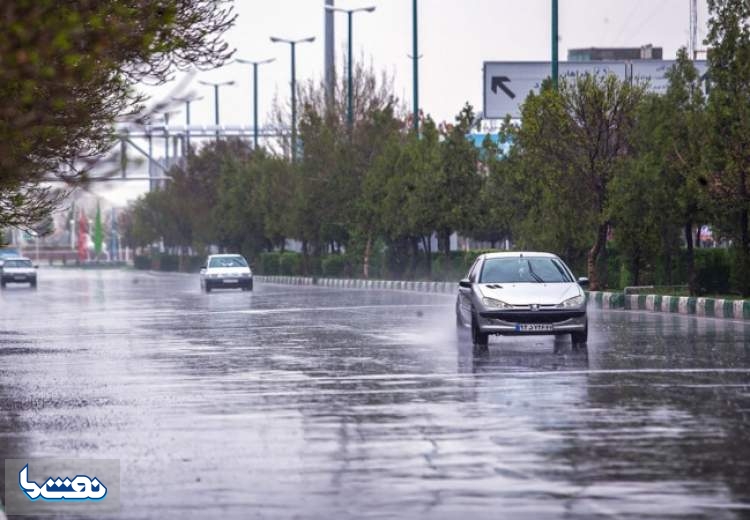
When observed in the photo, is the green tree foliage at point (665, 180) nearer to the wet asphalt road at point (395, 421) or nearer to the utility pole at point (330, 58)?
the wet asphalt road at point (395, 421)

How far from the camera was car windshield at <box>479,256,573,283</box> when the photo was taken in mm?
25328

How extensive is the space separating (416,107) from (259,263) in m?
28.7

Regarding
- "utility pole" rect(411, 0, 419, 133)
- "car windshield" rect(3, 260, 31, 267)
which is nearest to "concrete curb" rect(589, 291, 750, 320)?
"utility pole" rect(411, 0, 419, 133)

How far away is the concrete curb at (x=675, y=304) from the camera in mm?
33906

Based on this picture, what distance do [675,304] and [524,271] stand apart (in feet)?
40.5

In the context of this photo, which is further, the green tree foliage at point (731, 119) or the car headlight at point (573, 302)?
the green tree foliage at point (731, 119)

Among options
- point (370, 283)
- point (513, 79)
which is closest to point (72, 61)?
point (370, 283)

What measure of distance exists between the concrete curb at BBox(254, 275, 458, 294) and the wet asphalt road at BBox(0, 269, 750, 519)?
2677 cm

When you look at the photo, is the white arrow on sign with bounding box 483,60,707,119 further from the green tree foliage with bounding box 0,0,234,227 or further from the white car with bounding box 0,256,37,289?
the green tree foliage with bounding box 0,0,234,227

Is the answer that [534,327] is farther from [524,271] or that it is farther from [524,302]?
[524,271]

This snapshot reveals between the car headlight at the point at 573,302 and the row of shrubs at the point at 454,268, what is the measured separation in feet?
52.2

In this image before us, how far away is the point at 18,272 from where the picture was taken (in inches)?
2970

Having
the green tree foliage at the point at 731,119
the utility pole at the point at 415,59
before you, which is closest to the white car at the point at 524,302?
the green tree foliage at the point at 731,119

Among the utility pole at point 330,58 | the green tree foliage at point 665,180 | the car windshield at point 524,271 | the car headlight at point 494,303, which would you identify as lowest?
the car headlight at point 494,303
